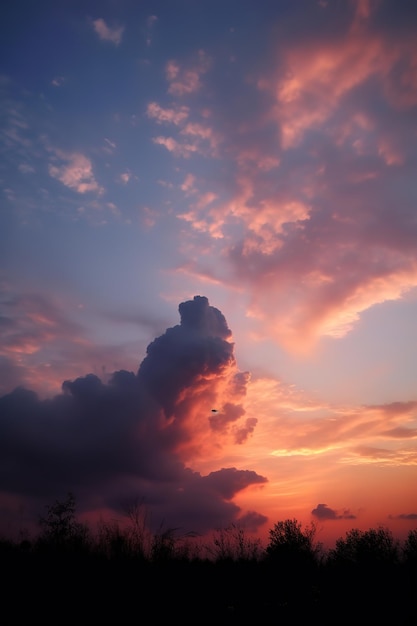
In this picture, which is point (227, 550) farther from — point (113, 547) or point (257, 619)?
point (257, 619)

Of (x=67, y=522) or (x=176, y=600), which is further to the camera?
(x=67, y=522)

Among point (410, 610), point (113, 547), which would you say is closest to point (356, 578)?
point (410, 610)

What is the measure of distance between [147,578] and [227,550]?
8593 millimetres

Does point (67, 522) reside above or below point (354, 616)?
above

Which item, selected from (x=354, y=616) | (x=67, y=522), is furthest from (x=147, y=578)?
(x=67, y=522)

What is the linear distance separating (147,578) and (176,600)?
2.08 m

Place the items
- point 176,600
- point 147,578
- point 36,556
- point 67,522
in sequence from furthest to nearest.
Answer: point 67,522, point 36,556, point 147,578, point 176,600

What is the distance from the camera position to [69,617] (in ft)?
36.2

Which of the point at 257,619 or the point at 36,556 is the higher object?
the point at 36,556

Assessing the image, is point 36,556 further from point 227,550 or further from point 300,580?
point 300,580

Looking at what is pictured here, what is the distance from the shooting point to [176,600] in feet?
42.2

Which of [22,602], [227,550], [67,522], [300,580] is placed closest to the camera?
[22,602]

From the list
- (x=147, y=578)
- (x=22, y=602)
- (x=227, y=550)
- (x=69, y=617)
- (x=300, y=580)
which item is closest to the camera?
(x=69, y=617)

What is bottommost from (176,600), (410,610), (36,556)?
(410,610)
